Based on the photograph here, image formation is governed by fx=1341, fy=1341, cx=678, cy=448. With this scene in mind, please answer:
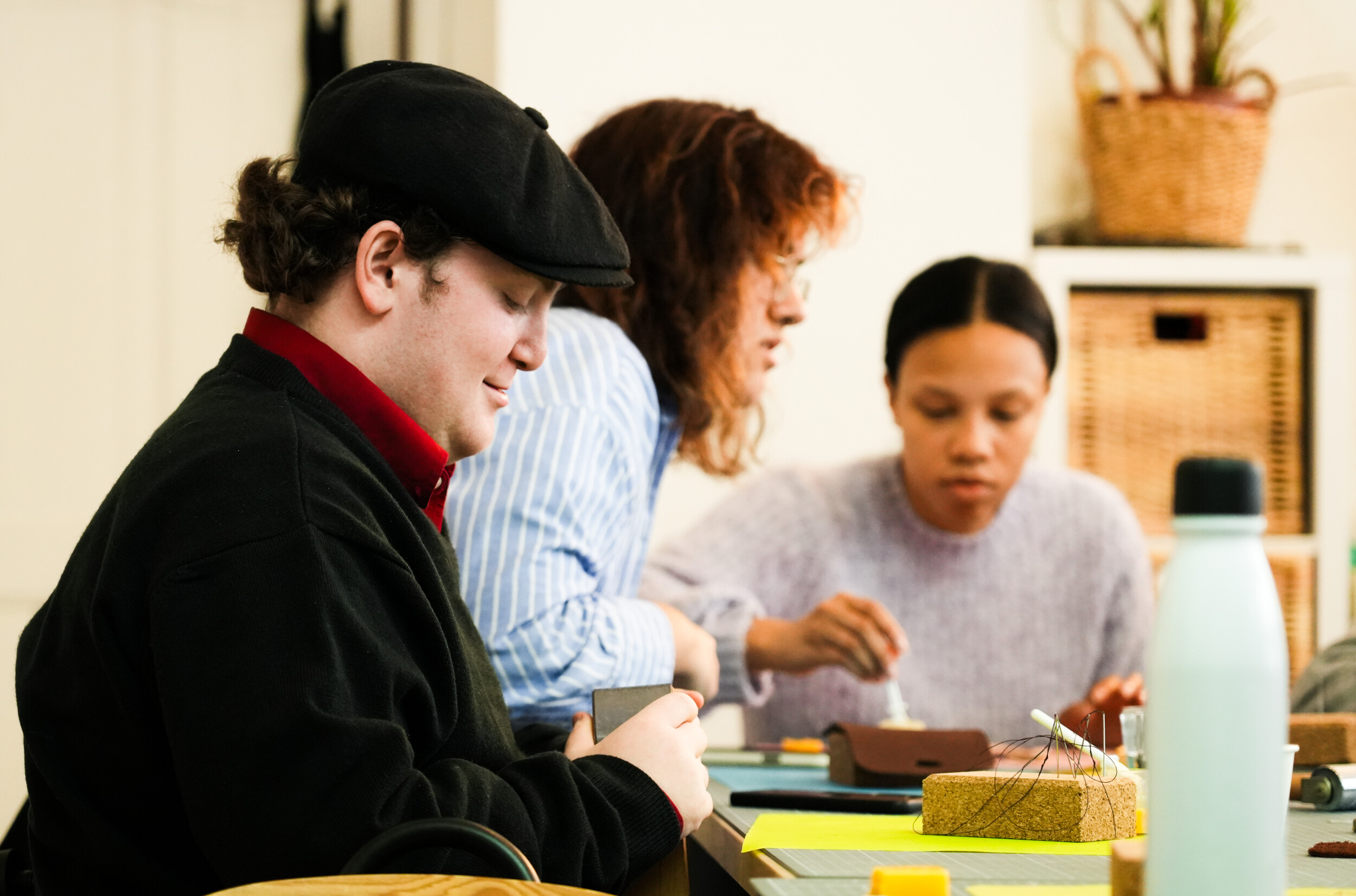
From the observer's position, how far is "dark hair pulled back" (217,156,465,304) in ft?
2.57

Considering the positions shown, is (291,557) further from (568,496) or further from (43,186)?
(43,186)

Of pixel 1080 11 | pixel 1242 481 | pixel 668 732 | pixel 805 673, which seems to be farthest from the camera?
pixel 1080 11

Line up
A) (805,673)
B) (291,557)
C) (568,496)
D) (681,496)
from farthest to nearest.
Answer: (681,496), (805,673), (568,496), (291,557)

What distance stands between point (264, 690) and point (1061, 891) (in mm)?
393

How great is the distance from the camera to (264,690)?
62 centimetres

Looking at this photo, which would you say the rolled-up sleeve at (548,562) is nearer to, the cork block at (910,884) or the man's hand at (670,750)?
the man's hand at (670,750)

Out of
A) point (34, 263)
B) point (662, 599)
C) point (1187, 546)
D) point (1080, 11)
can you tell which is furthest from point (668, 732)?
point (1080, 11)

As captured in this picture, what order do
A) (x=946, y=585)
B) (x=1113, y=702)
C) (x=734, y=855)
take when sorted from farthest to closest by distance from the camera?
(x=946, y=585) < (x=1113, y=702) < (x=734, y=855)

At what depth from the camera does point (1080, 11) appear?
2898 millimetres

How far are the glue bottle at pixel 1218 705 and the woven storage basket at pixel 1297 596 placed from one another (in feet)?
7.42

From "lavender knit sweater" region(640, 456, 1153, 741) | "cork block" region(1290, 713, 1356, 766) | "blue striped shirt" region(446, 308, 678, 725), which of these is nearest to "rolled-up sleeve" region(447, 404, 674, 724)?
"blue striped shirt" region(446, 308, 678, 725)

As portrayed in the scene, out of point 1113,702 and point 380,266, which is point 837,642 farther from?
point 380,266

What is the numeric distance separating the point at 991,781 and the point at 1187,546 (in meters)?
0.42

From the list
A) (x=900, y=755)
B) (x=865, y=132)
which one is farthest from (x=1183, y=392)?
(x=900, y=755)
